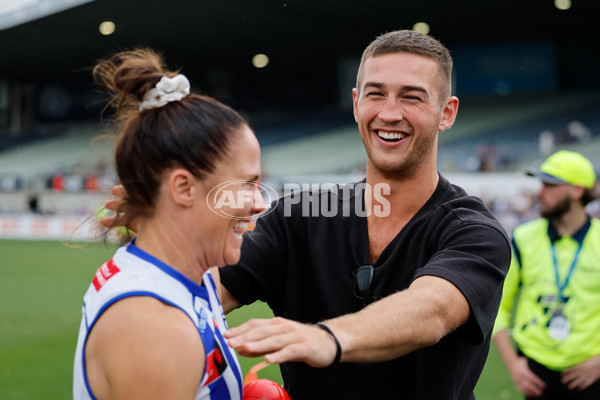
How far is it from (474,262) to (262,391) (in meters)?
0.85

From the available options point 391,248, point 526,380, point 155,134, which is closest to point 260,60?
point 526,380

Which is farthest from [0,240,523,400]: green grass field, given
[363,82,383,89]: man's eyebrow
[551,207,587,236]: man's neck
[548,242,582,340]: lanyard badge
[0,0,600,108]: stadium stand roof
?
[0,0,600,108]: stadium stand roof

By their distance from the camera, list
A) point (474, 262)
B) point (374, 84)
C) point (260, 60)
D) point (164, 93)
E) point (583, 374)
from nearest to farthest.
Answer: point (164, 93), point (474, 262), point (374, 84), point (583, 374), point (260, 60)

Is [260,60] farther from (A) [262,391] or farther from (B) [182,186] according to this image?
(B) [182,186]

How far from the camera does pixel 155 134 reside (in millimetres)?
1993

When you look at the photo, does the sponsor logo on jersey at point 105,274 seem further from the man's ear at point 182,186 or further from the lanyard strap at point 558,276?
the lanyard strap at point 558,276

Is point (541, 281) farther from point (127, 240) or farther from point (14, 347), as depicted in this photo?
point (14, 347)

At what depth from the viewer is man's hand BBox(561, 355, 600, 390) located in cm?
437

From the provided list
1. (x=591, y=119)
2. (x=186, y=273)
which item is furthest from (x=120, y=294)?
(x=591, y=119)

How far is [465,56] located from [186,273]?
26651 millimetres

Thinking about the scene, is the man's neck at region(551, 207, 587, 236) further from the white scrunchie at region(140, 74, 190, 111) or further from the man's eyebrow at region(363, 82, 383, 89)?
the white scrunchie at region(140, 74, 190, 111)

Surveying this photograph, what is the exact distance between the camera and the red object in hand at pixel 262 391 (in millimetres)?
2299

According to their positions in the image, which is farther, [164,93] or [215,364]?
[164,93]

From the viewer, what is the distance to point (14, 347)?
26.9 feet
